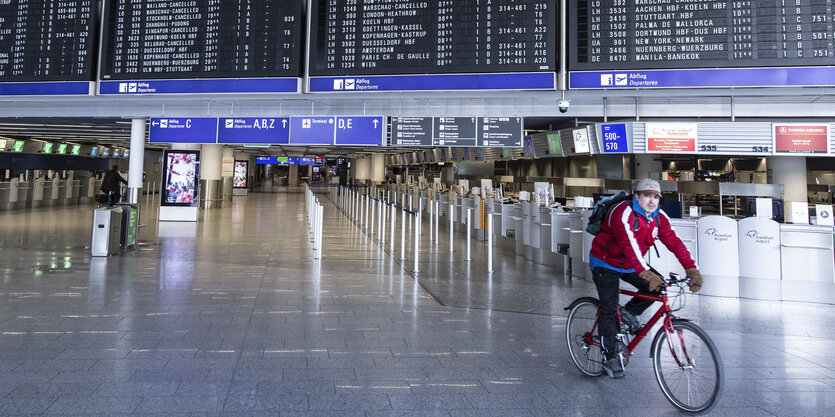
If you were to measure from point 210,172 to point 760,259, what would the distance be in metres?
22.5

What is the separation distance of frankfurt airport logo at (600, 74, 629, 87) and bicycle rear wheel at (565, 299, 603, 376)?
205 inches

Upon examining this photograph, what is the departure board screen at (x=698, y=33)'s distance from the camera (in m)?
7.54

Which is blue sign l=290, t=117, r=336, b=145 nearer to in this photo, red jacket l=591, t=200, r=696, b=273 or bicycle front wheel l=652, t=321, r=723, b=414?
red jacket l=591, t=200, r=696, b=273

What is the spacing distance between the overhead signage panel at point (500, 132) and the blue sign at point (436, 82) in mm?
1180

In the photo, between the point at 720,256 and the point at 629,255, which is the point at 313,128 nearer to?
the point at 720,256

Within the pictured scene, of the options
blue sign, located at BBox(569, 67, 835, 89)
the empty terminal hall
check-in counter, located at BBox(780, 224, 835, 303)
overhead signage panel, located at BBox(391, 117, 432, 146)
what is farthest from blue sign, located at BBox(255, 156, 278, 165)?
check-in counter, located at BBox(780, 224, 835, 303)

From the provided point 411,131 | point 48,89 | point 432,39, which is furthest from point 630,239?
point 48,89

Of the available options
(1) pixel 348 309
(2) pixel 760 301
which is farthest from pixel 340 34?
(2) pixel 760 301

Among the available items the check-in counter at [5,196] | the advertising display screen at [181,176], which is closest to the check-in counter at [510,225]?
the advertising display screen at [181,176]

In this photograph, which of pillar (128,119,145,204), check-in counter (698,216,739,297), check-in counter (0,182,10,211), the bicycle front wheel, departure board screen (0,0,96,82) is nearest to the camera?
the bicycle front wheel

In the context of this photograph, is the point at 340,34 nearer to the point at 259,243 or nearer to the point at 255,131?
the point at 255,131

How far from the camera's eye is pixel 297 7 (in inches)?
354

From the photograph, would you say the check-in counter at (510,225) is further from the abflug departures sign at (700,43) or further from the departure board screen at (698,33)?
the departure board screen at (698,33)

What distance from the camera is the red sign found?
27.6ft
